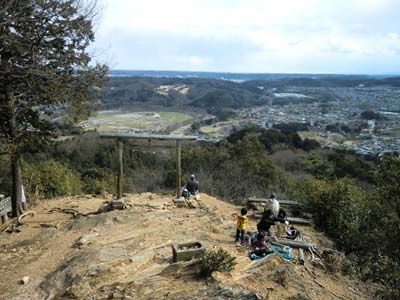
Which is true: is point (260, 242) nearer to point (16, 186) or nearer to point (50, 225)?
point (50, 225)

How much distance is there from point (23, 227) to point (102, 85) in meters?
4.73

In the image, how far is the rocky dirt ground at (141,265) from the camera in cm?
622

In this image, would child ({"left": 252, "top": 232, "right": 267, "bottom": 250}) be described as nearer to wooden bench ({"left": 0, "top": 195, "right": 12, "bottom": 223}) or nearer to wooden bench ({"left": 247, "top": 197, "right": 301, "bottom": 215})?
wooden bench ({"left": 247, "top": 197, "right": 301, "bottom": 215})

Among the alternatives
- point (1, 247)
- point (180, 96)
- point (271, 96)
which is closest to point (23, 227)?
point (1, 247)

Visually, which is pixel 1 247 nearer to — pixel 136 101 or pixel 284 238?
pixel 284 238

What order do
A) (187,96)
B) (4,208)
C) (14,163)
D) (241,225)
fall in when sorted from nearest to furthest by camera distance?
(241,225)
(4,208)
(14,163)
(187,96)

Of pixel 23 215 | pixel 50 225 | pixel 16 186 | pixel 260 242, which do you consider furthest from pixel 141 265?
pixel 16 186

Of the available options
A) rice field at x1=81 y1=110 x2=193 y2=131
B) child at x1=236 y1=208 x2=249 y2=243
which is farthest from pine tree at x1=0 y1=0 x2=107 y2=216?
rice field at x1=81 y1=110 x2=193 y2=131

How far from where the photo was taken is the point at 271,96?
9825 cm

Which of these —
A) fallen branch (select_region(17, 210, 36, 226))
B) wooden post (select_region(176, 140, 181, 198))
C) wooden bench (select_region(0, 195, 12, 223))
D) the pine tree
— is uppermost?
the pine tree

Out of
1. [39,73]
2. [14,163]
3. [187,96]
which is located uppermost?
[39,73]

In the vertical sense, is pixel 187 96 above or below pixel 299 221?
below

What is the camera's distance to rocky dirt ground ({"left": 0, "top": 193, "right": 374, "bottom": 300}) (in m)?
6.22

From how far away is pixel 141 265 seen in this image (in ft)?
23.9
